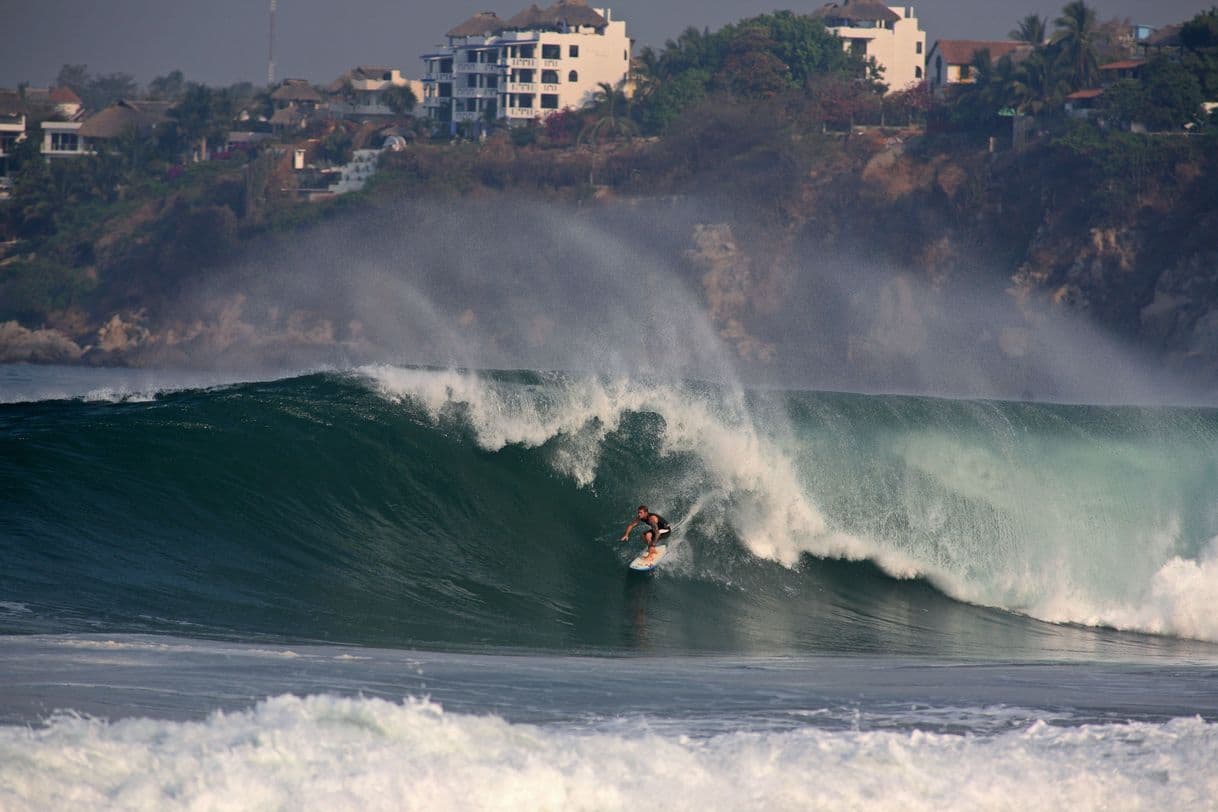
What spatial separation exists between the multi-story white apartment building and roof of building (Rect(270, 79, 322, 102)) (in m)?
14.9

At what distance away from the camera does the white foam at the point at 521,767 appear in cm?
698

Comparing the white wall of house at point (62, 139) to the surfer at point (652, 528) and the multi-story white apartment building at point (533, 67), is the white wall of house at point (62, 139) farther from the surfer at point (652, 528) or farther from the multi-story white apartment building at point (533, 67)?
the surfer at point (652, 528)

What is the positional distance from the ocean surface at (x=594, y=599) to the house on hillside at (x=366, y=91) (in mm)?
96325

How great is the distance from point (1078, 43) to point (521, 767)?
76644 mm

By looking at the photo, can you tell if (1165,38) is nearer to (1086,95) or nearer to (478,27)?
(1086,95)

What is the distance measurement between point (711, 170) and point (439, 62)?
3319cm

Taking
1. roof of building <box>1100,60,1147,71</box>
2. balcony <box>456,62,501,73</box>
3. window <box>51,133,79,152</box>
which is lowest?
window <box>51,133,79,152</box>

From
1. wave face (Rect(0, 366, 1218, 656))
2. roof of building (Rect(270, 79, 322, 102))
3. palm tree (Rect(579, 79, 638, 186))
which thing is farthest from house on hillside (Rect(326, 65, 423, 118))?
wave face (Rect(0, 366, 1218, 656))

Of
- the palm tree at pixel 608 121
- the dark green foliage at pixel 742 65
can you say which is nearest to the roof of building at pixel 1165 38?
the dark green foliage at pixel 742 65

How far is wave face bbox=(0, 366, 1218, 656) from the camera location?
42.0 feet

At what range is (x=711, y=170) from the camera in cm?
8131

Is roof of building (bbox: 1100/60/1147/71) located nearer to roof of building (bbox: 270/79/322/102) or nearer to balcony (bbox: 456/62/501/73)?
balcony (bbox: 456/62/501/73)

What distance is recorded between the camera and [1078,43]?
251ft

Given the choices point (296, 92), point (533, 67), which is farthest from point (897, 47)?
point (296, 92)
